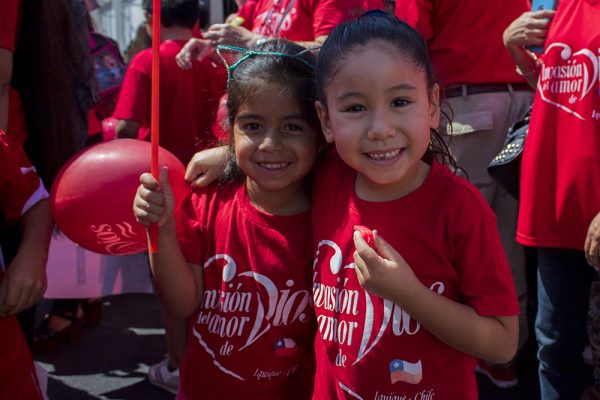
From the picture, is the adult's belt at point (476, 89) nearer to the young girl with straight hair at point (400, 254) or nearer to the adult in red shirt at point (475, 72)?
the adult in red shirt at point (475, 72)

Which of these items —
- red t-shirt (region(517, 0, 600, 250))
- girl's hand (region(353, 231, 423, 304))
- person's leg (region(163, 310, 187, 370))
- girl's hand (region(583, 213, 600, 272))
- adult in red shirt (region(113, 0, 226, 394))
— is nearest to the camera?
girl's hand (region(353, 231, 423, 304))

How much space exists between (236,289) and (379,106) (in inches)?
22.7

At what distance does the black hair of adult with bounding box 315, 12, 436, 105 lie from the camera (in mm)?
1456

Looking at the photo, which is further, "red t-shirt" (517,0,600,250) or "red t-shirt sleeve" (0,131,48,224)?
"red t-shirt" (517,0,600,250)

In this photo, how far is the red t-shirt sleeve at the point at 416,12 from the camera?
2750mm

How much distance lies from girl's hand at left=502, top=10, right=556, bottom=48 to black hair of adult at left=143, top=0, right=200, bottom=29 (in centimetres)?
172

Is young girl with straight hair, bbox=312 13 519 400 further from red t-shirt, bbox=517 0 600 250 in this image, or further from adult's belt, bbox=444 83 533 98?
adult's belt, bbox=444 83 533 98

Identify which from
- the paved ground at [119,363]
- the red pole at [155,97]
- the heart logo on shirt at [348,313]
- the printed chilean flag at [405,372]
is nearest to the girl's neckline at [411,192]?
the heart logo on shirt at [348,313]

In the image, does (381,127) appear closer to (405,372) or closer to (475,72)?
(405,372)

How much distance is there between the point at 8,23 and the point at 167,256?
3.17ft

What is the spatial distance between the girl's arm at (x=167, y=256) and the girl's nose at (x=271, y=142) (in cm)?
23

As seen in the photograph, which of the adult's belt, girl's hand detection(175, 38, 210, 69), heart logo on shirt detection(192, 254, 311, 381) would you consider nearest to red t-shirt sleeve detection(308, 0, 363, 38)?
girl's hand detection(175, 38, 210, 69)

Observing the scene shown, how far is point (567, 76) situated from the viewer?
205cm

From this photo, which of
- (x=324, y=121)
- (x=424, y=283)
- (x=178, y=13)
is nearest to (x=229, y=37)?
(x=178, y=13)
